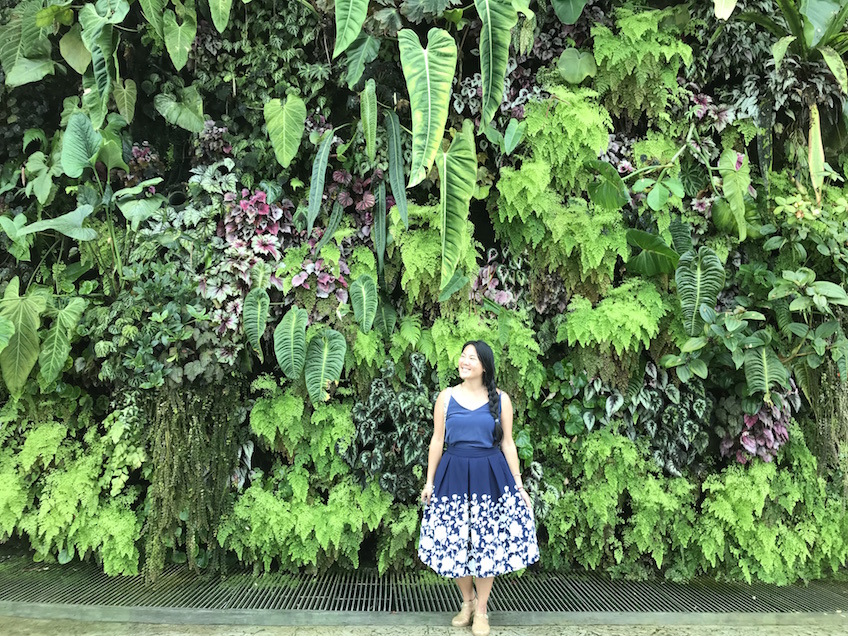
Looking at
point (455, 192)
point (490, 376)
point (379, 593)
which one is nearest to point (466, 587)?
point (379, 593)

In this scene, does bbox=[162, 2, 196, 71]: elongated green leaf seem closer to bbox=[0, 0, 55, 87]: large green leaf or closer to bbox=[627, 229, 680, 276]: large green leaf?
bbox=[0, 0, 55, 87]: large green leaf

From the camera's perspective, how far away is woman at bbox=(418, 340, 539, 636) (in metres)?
2.61

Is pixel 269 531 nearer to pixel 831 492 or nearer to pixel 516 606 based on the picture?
pixel 516 606

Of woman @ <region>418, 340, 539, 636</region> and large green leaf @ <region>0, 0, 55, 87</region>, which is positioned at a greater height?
large green leaf @ <region>0, 0, 55, 87</region>

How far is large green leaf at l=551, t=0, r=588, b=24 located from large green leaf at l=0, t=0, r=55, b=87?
2.96 meters

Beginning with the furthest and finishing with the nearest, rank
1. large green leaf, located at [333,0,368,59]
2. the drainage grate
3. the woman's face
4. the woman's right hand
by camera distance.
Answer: the drainage grate → large green leaf, located at [333,0,368,59] → the woman's right hand → the woman's face

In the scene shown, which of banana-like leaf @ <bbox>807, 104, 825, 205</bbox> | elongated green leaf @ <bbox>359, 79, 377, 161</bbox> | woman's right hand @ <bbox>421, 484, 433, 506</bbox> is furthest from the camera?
banana-like leaf @ <bbox>807, 104, 825, 205</bbox>

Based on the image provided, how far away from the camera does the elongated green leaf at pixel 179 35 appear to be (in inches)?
127

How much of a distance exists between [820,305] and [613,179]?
1.25 meters

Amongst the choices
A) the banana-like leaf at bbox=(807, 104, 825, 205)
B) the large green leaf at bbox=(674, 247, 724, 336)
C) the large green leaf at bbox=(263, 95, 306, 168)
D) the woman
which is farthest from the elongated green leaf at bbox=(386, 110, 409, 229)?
the banana-like leaf at bbox=(807, 104, 825, 205)

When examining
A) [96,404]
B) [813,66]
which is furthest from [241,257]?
[813,66]

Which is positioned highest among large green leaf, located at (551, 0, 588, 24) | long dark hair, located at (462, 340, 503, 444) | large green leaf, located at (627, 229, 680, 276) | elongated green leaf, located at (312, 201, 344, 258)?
large green leaf, located at (551, 0, 588, 24)

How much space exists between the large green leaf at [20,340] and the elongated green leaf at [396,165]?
6.53 ft

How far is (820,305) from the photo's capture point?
304 centimetres
